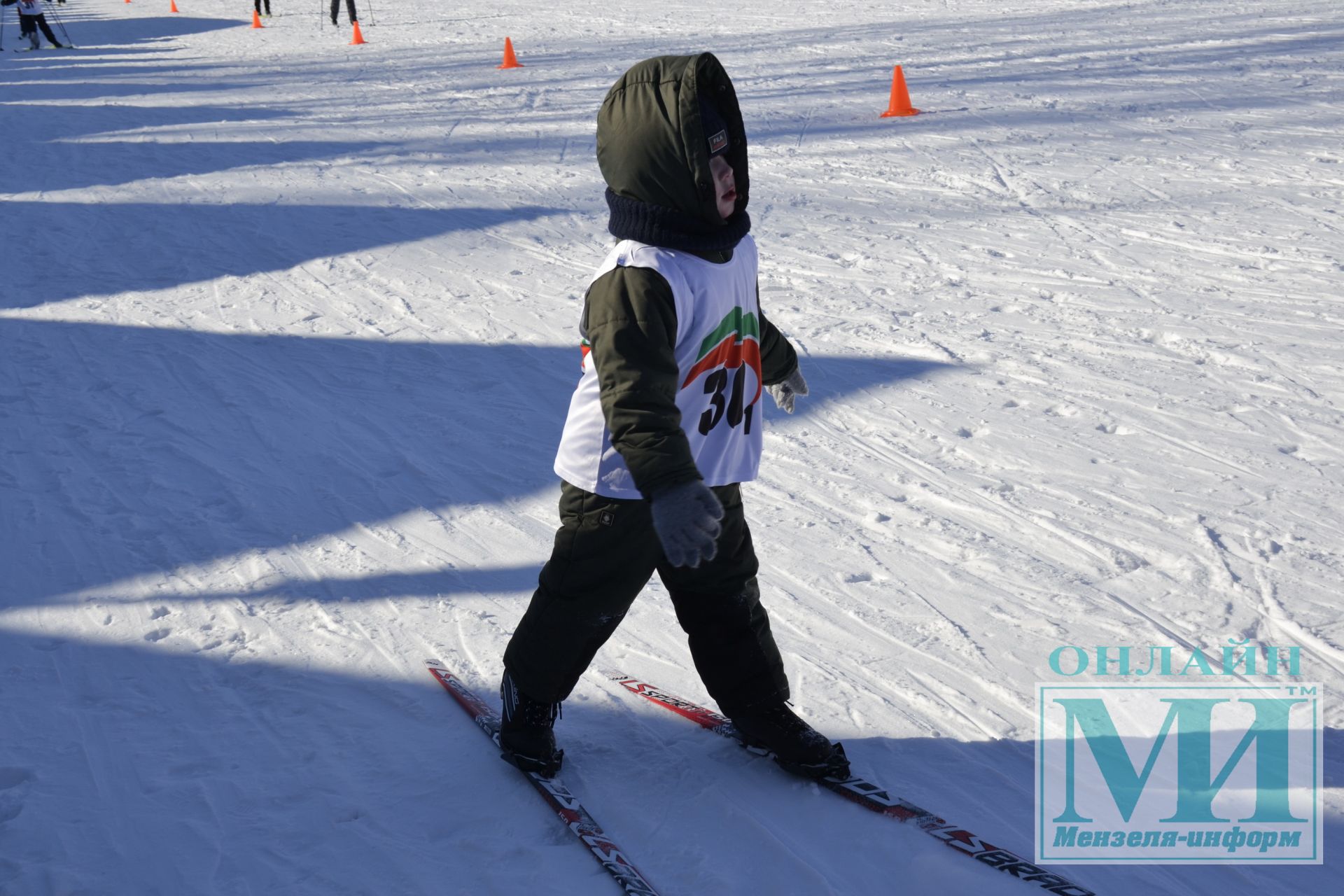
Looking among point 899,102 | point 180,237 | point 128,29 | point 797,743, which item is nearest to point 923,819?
point 797,743

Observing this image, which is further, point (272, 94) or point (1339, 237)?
point (272, 94)

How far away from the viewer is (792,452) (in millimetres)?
4715

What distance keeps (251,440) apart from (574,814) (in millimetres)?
2932

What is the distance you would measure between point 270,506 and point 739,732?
88.9 inches

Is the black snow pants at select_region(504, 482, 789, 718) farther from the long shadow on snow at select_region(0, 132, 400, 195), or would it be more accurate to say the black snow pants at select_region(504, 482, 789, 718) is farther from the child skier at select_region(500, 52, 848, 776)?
the long shadow on snow at select_region(0, 132, 400, 195)

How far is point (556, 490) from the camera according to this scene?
447 cm

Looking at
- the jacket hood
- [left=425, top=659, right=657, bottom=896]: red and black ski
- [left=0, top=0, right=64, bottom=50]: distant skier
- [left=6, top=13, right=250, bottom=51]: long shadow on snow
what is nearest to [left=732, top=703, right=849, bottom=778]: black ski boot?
[left=425, top=659, right=657, bottom=896]: red and black ski

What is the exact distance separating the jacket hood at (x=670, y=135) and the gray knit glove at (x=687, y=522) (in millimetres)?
557

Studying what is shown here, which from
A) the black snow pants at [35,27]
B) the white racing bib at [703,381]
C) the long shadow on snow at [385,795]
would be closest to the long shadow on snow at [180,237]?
the long shadow on snow at [385,795]

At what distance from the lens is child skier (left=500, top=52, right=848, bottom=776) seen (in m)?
2.22

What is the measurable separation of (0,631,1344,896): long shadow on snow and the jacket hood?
1353 millimetres

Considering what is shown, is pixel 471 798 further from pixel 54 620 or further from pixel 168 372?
pixel 168 372

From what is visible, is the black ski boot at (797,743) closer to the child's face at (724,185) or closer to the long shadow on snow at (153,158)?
the child's face at (724,185)

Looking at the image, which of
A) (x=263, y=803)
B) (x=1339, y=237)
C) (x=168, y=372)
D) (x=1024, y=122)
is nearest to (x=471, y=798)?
(x=263, y=803)
